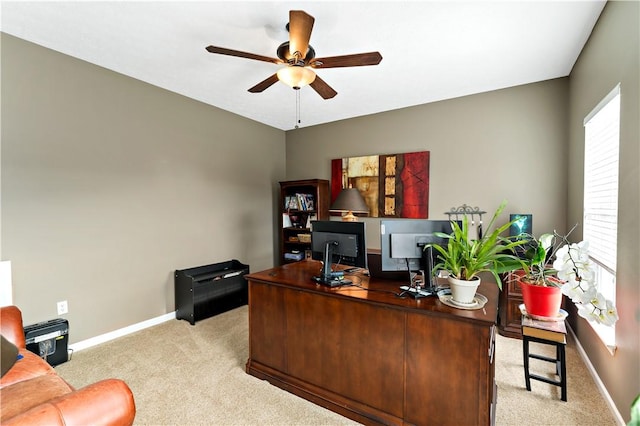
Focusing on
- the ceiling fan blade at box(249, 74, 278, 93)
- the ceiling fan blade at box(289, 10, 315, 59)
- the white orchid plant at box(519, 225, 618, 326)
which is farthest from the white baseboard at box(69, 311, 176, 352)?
the white orchid plant at box(519, 225, 618, 326)

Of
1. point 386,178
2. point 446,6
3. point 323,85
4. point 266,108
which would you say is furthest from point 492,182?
point 266,108

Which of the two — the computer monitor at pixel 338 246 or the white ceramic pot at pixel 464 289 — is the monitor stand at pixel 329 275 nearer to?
the computer monitor at pixel 338 246

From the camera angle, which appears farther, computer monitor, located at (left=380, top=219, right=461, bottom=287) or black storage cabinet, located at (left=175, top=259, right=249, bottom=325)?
black storage cabinet, located at (left=175, top=259, right=249, bottom=325)

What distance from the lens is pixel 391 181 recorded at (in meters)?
4.03

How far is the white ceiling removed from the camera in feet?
6.53

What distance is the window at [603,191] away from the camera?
1.95m

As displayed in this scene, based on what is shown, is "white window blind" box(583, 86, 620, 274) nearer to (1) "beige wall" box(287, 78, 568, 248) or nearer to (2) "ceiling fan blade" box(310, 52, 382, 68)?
(1) "beige wall" box(287, 78, 568, 248)

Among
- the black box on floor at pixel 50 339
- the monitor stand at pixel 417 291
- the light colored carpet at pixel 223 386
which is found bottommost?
the light colored carpet at pixel 223 386

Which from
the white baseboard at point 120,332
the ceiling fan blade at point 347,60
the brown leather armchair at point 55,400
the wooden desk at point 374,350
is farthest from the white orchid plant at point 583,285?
the white baseboard at point 120,332

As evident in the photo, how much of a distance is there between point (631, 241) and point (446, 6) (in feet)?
5.98

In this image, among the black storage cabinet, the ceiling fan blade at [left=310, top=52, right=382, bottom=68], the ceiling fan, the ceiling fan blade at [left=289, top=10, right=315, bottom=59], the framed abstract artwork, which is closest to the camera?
the ceiling fan blade at [left=289, top=10, right=315, bottom=59]

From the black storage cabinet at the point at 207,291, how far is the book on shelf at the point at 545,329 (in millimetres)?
3092

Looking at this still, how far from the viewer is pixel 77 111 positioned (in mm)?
2676

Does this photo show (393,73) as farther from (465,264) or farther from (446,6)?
(465,264)
